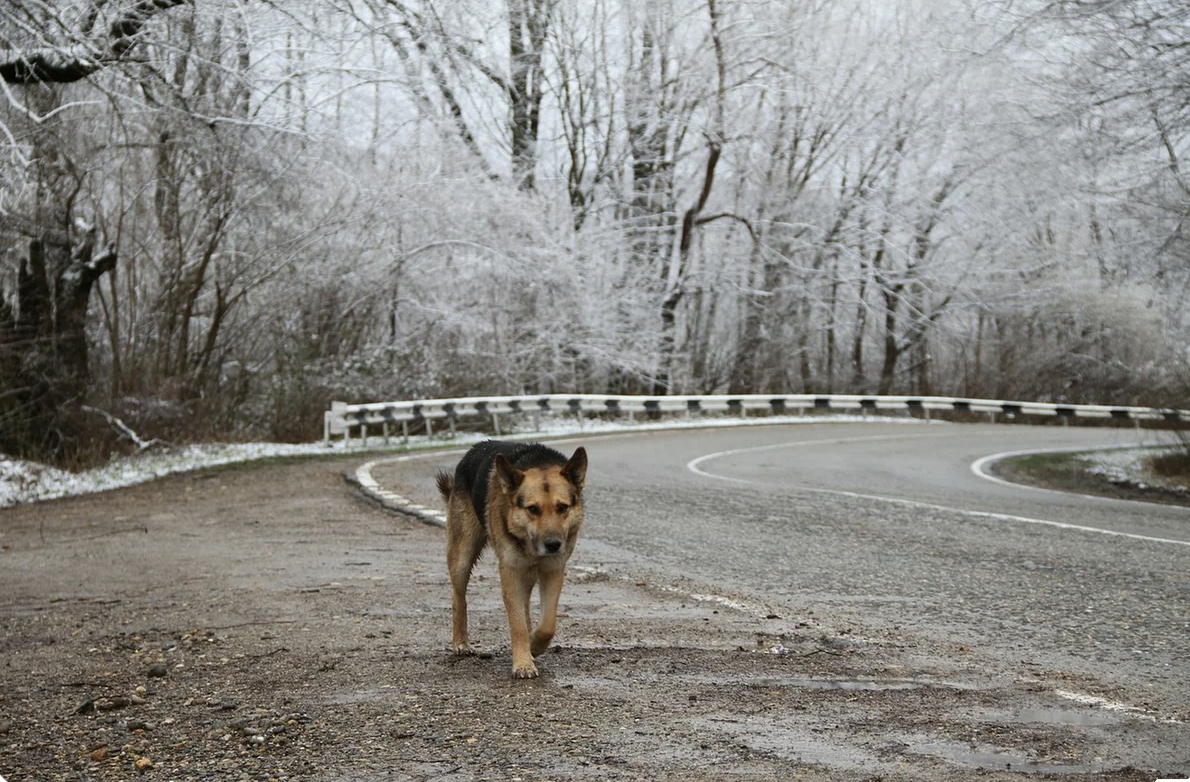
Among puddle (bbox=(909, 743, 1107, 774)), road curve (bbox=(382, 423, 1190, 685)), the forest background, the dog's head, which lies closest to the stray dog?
the dog's head

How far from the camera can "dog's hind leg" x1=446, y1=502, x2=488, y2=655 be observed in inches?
255

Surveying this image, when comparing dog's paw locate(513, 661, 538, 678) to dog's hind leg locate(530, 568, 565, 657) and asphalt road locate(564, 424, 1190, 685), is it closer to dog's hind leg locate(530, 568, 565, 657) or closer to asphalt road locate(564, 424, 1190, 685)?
dog's hind leg locate(530, 568, 565, 657)

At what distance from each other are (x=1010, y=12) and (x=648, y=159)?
62.5 ft

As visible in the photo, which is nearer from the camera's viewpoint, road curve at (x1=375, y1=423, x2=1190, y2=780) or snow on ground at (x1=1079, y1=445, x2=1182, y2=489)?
road curve at (x1=375, y1=423, x2=1190, y2=780)

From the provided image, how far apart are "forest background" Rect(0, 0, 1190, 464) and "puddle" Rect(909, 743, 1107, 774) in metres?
11.8

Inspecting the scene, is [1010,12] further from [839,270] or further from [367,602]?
[839,270]

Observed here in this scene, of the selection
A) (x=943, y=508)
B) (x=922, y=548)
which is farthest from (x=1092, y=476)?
(x=922, y=548)

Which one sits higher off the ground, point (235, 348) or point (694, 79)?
point (694, 79)

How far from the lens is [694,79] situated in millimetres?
35500

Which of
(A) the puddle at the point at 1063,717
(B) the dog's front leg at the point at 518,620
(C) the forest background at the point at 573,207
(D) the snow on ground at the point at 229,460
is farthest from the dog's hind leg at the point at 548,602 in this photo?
(D) the snow on ground at the point at 229,460

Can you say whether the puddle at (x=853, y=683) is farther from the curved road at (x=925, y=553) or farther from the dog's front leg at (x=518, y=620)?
the dog's front leg at (x=518, y=620)

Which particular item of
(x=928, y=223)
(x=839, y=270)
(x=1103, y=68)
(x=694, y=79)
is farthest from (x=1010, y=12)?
(x=928, y=223)

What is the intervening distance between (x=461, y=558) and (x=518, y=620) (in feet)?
2.71

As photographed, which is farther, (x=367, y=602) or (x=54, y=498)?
(x=54, y=498)
